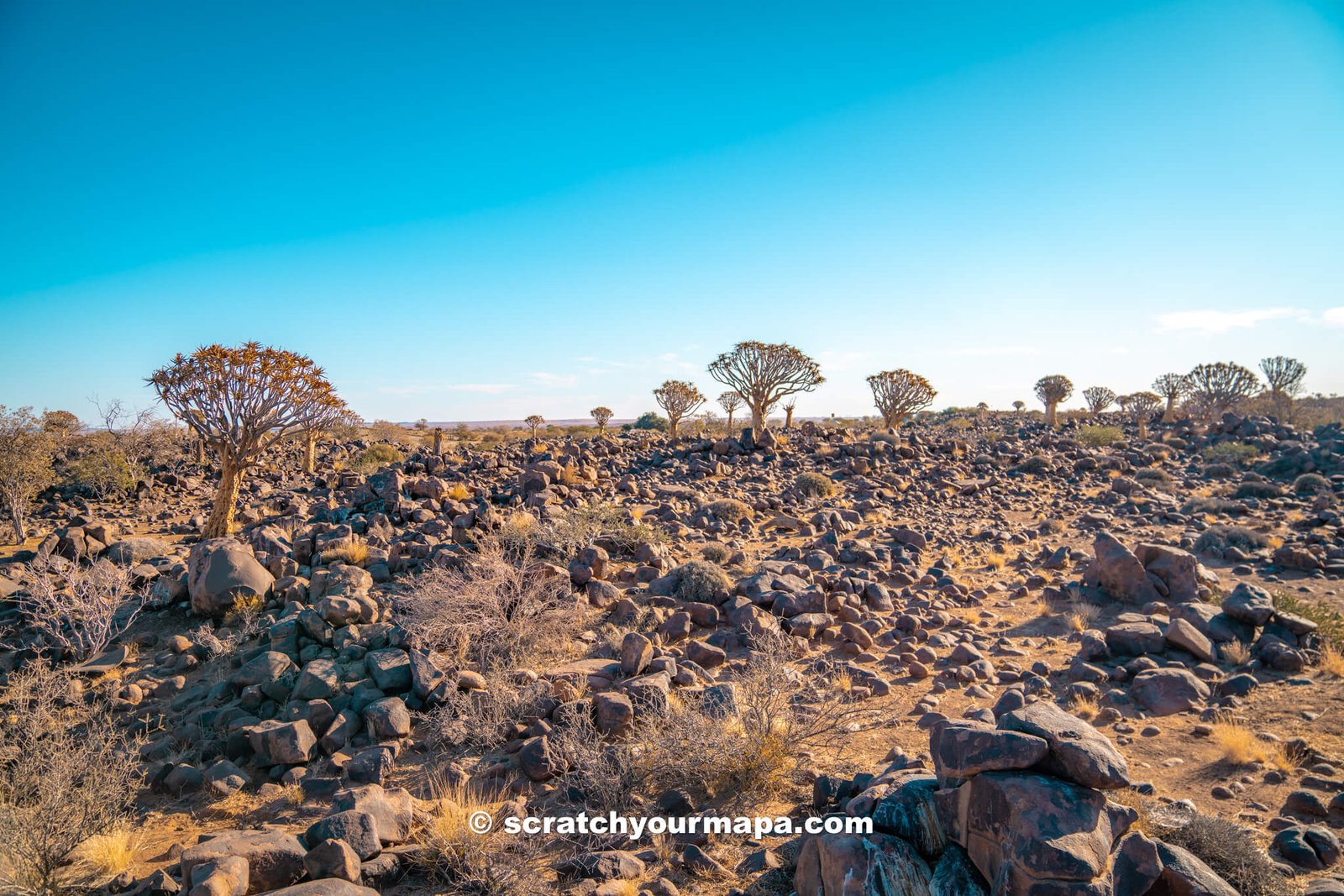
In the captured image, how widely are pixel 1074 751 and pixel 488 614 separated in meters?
5.34

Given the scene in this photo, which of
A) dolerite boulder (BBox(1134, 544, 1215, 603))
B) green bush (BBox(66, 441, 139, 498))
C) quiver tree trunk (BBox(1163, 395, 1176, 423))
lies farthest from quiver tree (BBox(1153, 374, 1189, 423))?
green bush (BBox(66, 441, 139, 498))

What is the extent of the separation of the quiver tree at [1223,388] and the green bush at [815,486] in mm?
29414

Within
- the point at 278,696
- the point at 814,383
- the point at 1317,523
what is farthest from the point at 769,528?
the point at 814,383

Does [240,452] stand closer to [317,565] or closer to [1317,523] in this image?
[317,565]

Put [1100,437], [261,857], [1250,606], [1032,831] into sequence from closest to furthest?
[1032,831]
[261,857]
[1250,606]
[1100,437]

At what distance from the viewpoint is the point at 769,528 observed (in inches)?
508

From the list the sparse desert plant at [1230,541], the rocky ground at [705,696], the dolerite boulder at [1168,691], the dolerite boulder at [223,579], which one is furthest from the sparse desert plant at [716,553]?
the sparse desert plant at [1230,541]

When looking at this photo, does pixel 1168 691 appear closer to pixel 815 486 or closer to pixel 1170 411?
pixel 815 486

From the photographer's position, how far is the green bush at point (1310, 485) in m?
16.7

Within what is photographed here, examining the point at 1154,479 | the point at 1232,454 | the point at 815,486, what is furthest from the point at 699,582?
the point at 1232,454

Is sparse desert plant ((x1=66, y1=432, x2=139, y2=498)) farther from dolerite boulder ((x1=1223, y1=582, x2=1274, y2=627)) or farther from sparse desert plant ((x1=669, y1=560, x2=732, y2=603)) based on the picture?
dolerite boulder ((x1=1223, y1=582, x2=1274, y2=627))

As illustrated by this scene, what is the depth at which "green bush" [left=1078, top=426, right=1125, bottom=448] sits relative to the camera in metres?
27.1

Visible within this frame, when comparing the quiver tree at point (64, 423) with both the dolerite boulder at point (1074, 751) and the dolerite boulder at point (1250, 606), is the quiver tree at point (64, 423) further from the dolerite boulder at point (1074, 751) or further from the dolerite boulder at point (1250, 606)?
the dolerite boulder at point (1250, 606)

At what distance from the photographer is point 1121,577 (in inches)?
352
